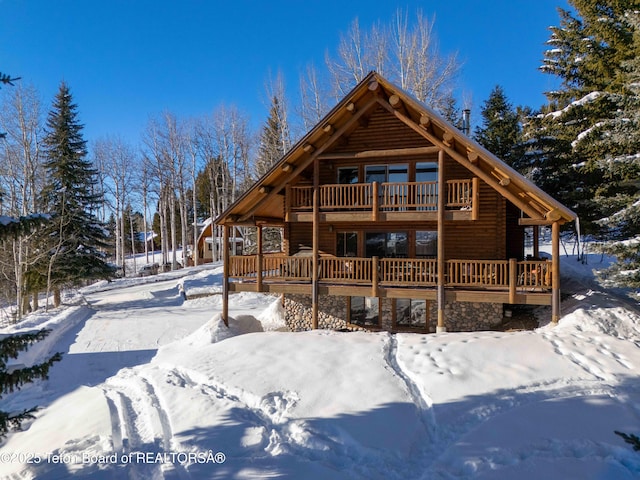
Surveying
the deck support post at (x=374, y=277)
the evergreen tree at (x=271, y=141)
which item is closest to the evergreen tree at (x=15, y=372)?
the deck support post at (x=374, y=277)

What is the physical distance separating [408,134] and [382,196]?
237 cm

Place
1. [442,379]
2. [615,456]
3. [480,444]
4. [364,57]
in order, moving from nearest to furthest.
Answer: [615,456] → [480,444] → [442,379] → [364,57]

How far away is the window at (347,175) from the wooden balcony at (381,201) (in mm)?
851

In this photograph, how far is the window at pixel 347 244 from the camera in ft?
46.2

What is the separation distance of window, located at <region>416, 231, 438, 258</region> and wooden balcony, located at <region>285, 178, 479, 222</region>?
108 cm

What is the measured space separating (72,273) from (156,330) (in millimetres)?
8599

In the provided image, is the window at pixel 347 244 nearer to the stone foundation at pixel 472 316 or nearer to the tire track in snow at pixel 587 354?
the stone foundation at pixel 472 316

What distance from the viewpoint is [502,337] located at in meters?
9.73

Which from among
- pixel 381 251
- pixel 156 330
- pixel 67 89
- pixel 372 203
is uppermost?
pixel 67 89

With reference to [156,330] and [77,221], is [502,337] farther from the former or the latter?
[77,221]

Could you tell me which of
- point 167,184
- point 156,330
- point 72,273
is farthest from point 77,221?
point 167,184

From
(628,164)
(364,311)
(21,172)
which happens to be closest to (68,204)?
(21,172)

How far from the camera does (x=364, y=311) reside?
13.8 meters

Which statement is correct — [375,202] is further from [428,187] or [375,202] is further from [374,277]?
[374,277]
